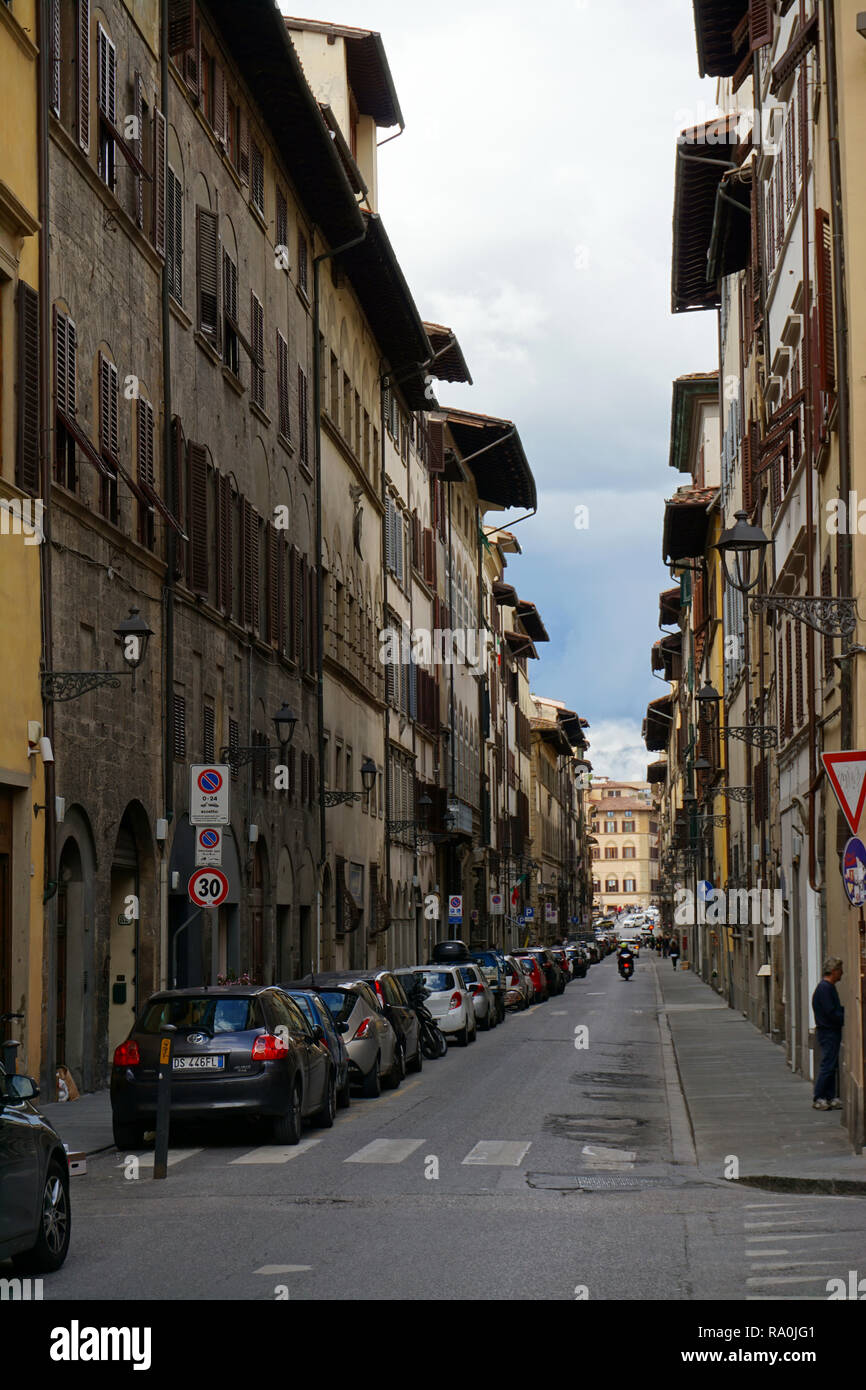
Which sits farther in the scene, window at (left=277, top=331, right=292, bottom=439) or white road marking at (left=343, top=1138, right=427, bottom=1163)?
window at (left=277, top=331, right=292, bottom=439)

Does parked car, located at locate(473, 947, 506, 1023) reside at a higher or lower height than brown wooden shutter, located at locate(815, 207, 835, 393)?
lower

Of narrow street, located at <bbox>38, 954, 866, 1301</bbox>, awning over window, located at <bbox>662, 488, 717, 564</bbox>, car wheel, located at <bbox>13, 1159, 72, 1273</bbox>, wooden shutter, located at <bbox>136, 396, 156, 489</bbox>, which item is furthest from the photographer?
awning over window, located at <bbox>662, 488, 717, 564</bbox>

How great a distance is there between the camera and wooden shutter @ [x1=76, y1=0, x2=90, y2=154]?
24.1 meters

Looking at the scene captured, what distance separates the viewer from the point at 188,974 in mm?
28922

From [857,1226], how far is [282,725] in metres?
25.2

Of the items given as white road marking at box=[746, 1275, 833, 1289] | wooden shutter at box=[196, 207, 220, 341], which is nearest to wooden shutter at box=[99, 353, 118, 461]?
wooden shutter at box=[196, 207, 220, 341]

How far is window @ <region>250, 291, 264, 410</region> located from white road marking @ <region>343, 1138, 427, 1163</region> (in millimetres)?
19801

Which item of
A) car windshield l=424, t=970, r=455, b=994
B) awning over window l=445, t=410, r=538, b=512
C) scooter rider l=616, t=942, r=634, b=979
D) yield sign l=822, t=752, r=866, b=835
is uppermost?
awning over window l=445, t=410, r=538, b=512

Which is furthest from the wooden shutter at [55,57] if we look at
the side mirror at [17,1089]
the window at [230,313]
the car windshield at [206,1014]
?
the side mirror at [17,1089]

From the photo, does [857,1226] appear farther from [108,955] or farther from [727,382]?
[727,382]

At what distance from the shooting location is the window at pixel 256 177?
3594 centimetres

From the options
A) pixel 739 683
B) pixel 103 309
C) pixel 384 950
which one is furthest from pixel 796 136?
pixel 384 950

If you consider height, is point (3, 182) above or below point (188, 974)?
above

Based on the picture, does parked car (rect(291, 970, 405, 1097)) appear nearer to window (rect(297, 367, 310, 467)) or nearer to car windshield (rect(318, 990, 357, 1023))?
car windshield (rect(318, 990, 357, 1023))
